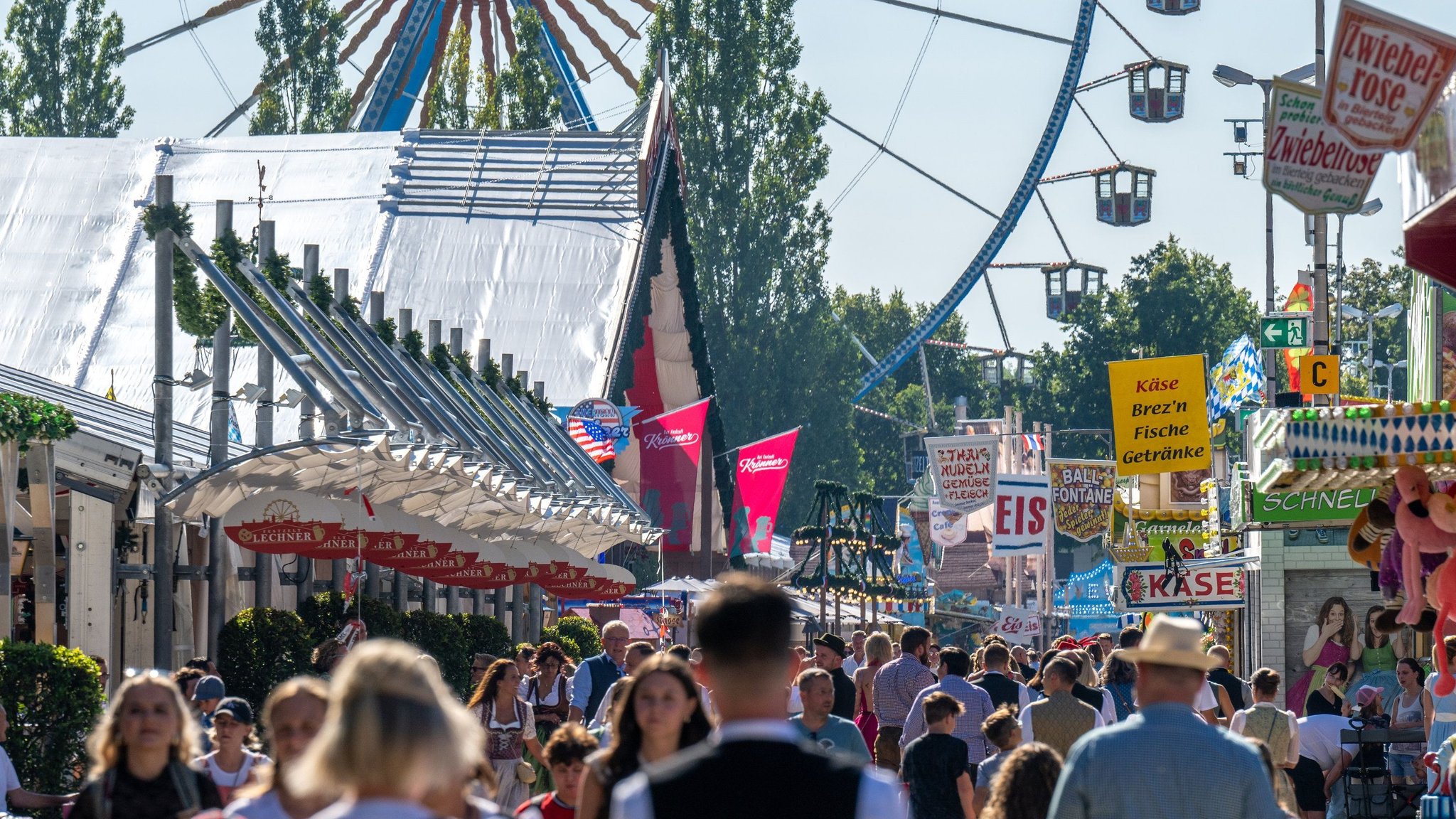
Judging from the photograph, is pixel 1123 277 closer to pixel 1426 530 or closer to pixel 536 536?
pixel 536 536

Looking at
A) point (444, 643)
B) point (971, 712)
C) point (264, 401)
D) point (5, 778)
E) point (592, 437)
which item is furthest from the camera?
point (592, 437)

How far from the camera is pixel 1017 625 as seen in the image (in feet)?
126

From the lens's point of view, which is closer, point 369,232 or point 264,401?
point 264,401

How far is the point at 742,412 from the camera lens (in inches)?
2724

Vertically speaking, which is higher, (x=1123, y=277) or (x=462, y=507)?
(x=1123, y=277)

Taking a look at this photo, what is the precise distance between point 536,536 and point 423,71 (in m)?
30.4

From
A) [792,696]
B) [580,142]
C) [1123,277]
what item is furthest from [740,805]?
[1123,277]

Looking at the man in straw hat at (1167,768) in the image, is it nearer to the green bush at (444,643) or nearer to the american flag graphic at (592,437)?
the green bush at (444,643)

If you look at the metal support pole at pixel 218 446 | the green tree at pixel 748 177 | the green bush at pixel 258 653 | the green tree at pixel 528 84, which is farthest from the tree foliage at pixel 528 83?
the green bush at pixel 258 653

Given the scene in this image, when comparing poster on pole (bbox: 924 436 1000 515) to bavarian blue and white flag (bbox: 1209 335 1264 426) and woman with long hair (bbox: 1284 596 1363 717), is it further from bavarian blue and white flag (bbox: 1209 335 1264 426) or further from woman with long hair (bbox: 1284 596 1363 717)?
woman with long hair (bbox: 1284 596 1363 717)

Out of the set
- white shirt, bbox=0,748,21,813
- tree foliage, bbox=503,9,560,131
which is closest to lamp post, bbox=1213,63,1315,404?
white shirt, bbox=0,748,21,813

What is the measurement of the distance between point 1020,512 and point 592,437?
781cm

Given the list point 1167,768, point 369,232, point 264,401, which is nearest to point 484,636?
point 264,401

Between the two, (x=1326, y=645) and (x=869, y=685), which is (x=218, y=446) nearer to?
(x=869, y=685)
